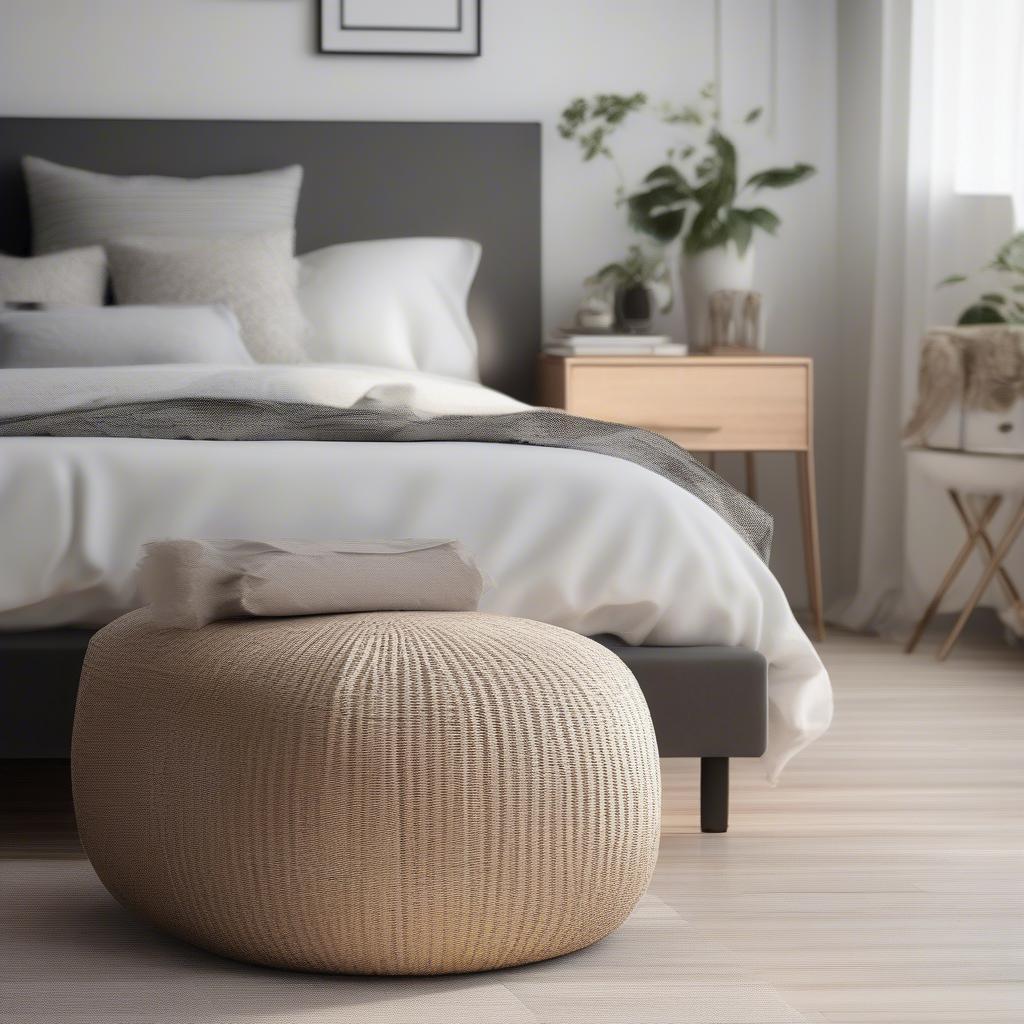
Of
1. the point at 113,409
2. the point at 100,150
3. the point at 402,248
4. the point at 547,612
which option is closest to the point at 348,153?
the point at 402,248

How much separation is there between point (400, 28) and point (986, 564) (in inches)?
86.5

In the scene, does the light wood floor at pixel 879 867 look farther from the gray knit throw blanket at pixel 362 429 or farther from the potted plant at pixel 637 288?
the potted plant at pixel 637 288

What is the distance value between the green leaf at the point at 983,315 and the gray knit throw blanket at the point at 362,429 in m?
1.60

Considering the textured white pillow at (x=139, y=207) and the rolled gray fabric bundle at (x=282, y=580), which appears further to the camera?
the textured white pillow at (x=139, y=207)

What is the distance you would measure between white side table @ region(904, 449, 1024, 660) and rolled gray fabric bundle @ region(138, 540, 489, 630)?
2067 mm

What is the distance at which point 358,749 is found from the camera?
4.81 ft

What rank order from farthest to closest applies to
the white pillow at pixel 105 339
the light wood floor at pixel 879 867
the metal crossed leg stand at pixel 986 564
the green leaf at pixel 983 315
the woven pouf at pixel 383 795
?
the green leaf at pixel 983 315 < the metal crossed leg stand at pixel 986 564 < the white pillow at pixel 105 339 < the light wood floor at pixel 879 867 < the woven pouf at pixel 383 795

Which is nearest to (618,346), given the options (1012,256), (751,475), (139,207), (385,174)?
(751,475)

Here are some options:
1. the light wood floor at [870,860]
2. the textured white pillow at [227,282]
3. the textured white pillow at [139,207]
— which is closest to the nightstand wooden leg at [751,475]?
the light wood floor at [870,860]

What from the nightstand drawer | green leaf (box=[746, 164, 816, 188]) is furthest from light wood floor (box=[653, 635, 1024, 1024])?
green leaf (box=[746, 164, 816, 188])

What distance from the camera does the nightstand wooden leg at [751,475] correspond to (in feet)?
14.0

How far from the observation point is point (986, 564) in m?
3.85

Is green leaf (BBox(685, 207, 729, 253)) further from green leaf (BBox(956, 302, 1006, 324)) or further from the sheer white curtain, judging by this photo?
green leaf (BBox(956, 302, 1006, 324))

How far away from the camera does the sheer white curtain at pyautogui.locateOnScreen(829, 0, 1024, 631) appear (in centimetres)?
389
